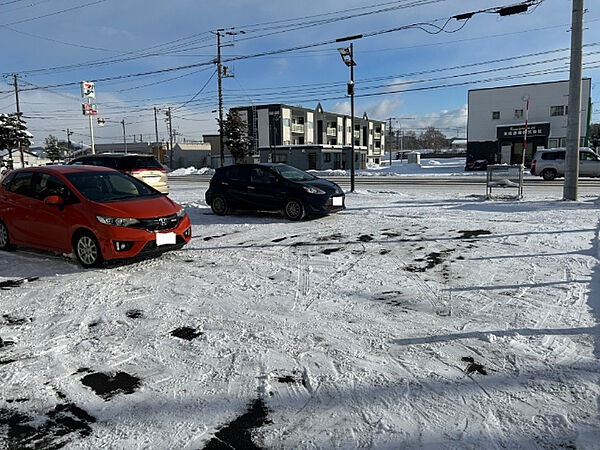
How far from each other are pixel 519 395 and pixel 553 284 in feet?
8.91

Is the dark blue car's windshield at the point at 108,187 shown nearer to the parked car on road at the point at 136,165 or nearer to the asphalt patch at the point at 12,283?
the asphalt patch at the point at 12,283

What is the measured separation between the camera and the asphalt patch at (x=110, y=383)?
304 centimetres

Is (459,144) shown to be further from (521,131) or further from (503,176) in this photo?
(503,176)

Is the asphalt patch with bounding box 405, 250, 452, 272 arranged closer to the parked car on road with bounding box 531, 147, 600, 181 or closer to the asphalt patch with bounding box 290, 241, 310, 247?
the asphalt patch with bounding box 290, 241, 310, 247

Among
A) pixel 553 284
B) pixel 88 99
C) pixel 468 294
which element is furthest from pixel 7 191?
pixel 88 99

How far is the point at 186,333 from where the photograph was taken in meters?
3.99

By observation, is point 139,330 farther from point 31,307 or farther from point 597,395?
point 597,395

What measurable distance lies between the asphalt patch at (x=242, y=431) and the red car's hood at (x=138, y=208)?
4050mm

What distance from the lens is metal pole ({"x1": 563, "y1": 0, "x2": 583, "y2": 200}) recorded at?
11953 millimetres

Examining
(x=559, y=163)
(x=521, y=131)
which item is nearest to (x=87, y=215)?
(x=559, y=163)

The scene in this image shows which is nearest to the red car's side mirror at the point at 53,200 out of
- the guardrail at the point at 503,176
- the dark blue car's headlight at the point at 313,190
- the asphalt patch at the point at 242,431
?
the asphalt patch at the point at 242,431

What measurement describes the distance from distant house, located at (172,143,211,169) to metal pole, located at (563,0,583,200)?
56.6 m

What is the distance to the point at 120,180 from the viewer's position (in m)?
7.11

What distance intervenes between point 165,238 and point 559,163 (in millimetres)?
23689
